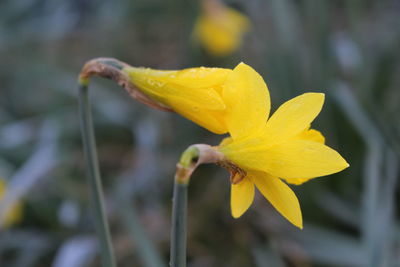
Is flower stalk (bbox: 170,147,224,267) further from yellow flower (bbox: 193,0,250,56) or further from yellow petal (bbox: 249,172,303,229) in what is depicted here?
yellow flower (bbox: 193,0,250,56)

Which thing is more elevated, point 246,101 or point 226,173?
point 246,101

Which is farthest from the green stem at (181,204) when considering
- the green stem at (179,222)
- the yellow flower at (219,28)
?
the yellow flower at (219,28)

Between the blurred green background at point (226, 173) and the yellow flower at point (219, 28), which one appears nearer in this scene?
the blurred green background at point (226, 173)

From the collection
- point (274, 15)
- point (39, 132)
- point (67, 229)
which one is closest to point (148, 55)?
point (39, 132)

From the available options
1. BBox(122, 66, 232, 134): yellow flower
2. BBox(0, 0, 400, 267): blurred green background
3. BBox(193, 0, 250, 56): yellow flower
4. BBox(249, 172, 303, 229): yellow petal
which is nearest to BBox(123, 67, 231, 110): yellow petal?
BBox(122, 66, 232, 134): yellow flower

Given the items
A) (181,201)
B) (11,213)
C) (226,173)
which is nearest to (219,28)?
(226,173)

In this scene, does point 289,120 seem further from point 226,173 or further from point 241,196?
point 226,173

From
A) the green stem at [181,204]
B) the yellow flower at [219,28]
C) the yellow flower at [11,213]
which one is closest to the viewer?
the green stem at [181,204]

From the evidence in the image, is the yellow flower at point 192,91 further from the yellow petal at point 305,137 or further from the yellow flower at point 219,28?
the yellow flower at point 219,28
